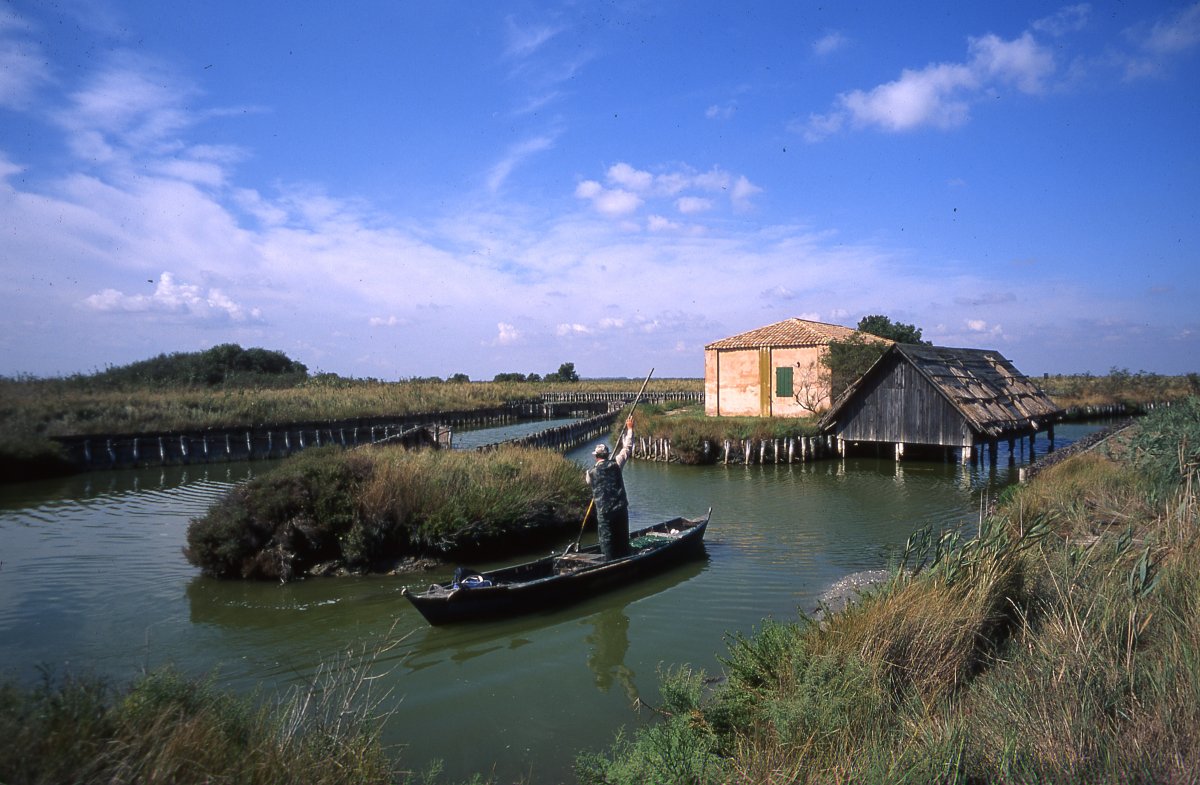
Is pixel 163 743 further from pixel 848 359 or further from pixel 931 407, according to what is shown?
pixel 848 359

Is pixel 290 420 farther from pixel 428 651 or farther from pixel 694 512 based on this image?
pixel 428 651

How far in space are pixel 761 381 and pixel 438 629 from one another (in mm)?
28163

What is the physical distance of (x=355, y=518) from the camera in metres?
12.9

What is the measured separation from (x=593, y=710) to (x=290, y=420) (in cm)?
3367

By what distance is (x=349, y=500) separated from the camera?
42.5 ft

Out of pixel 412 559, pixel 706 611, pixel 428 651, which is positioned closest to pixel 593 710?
pixel 428 651

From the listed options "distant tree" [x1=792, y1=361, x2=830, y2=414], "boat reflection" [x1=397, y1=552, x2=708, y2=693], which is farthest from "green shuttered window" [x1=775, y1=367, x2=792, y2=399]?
"boat reflection" [x1=397, y1=552, x2=708, y2=693]

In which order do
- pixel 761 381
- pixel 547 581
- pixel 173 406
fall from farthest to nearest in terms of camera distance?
1. pixel 761 381
2. pixel 173 406
3. pixel 547 581

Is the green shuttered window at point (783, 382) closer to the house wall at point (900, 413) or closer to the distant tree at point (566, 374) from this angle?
the house wall at point (900, 413)

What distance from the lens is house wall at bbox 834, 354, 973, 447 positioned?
2567cm

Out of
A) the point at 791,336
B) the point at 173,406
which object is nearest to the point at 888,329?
the point at 791,336

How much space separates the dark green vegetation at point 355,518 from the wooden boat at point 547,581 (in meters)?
1.94

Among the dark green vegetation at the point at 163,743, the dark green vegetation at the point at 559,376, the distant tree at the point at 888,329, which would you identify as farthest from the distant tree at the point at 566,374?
the dark green vegetation at the point at 163,743

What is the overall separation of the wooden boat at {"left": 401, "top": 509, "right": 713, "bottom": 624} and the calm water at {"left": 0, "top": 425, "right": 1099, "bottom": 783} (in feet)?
0.74
